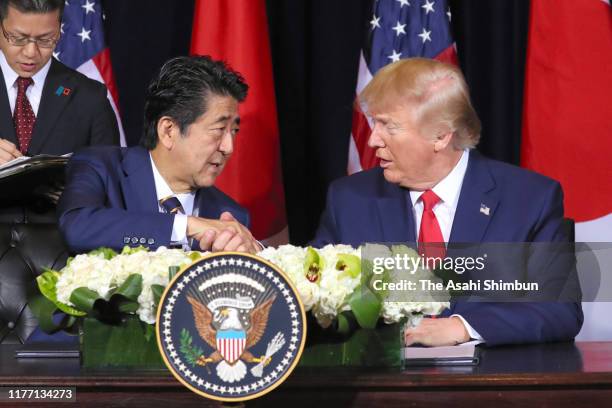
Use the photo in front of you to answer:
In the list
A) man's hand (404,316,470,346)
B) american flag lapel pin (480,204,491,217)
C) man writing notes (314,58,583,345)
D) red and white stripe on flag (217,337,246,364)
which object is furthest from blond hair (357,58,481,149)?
red and white stripe on flag (217,337,246,364)

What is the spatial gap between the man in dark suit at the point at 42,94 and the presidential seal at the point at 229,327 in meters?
2.22

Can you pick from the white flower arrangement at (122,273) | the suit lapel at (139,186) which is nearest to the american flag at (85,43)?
the suit lapel at (139,186)

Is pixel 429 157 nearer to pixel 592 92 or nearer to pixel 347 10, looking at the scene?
pixel 592 92

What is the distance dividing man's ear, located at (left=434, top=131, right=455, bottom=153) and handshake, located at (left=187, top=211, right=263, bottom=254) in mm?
608

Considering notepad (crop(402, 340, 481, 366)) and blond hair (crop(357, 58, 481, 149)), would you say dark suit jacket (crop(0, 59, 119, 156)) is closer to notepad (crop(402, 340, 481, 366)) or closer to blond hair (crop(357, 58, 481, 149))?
blond hair (crop(357, 58, 481, 149))

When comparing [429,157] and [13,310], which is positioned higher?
[429,157]

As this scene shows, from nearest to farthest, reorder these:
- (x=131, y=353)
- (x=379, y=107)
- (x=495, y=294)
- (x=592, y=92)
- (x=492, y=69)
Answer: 1. (x=131, y=353)
2. (x=495, y=294)
3. (x=379, y=107)
4. (x=592, y=92)
5. (x=492, y=69)

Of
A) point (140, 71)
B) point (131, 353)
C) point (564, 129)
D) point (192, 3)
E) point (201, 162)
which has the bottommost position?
point (131, 353)

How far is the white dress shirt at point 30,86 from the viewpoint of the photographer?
12.5ft

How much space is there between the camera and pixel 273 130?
4219 millimetres

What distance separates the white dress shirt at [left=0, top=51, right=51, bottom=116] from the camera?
3801 mm

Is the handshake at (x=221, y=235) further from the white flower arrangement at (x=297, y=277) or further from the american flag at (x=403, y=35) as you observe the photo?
the american flag at (x=403, y=35)

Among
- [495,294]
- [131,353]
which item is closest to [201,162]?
[495,294]

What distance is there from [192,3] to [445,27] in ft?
3.71
